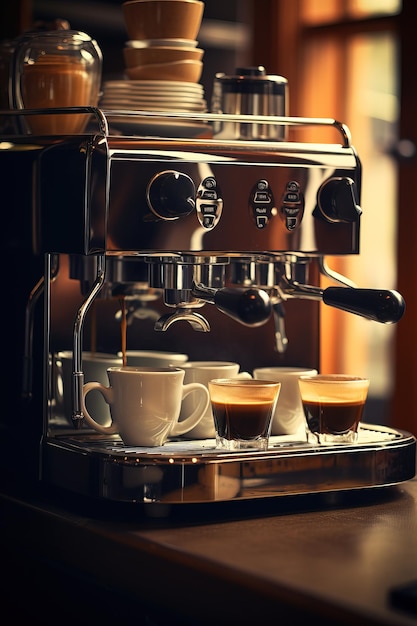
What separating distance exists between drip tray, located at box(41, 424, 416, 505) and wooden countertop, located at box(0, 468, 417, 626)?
1.0 inches

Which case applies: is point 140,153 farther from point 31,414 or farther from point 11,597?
point 11,597

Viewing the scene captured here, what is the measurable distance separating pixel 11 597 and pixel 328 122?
681 mm

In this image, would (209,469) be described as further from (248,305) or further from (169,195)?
(169,195)

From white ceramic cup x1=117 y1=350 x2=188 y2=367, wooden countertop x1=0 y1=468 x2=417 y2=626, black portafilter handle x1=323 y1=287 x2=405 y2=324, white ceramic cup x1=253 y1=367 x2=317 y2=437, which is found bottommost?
wooden countertop x1=0 y1=468 x2=417 y2=626

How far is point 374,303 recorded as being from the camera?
1154mm

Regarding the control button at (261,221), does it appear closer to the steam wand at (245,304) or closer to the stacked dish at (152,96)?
the steam wand at (245,304)

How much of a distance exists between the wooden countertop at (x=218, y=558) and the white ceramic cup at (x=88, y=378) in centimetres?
12

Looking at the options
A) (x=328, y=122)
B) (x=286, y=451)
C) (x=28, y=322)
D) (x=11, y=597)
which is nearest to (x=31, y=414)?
(x=28, y=322)

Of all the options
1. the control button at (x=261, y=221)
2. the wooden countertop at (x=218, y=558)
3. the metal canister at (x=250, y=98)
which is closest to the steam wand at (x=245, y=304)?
the control button at (x=261, y=221)

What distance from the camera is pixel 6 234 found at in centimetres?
131

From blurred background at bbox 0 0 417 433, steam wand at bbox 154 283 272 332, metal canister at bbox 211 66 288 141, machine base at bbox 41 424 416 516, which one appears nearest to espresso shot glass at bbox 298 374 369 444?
machine base at bbox 41 424 416 516

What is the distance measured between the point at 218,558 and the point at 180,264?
1.21ft

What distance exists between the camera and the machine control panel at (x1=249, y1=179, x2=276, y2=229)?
123cm

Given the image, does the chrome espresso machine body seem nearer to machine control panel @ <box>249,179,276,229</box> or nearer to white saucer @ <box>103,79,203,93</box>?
machine control panel @ <box>249,179,276,229</box>
